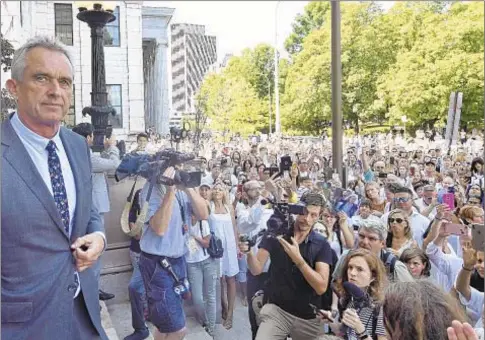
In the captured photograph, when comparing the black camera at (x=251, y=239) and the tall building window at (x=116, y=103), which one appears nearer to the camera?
the tall building window at (x=116, y=103)

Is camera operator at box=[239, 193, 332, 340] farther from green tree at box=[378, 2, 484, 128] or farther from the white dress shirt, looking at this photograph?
the white dress shirt

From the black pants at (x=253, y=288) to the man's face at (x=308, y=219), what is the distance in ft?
0.75

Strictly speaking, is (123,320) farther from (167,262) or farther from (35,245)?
(35,245)

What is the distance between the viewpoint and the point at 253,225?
6.67 ft

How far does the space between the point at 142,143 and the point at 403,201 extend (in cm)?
130

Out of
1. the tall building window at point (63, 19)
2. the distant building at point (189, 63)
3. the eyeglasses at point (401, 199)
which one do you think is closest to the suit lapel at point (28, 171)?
the tall building window at point (63, 19)

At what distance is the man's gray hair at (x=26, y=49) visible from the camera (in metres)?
1.21

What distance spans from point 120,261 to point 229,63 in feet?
2.75

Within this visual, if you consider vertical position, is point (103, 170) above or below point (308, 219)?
above

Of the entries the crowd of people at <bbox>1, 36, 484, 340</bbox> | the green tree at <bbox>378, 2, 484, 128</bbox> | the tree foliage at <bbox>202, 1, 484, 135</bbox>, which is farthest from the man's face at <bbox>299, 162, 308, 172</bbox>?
the green tree at <bbox>378, 2, 484, 128</bbox>

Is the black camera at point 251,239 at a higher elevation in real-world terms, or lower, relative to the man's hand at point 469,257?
higher

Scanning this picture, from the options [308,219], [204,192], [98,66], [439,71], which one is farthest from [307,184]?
[98,66]

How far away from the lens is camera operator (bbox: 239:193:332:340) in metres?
1.90

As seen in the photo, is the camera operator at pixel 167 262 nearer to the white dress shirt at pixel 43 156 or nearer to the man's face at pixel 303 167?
the man's face at pixel 303 167
